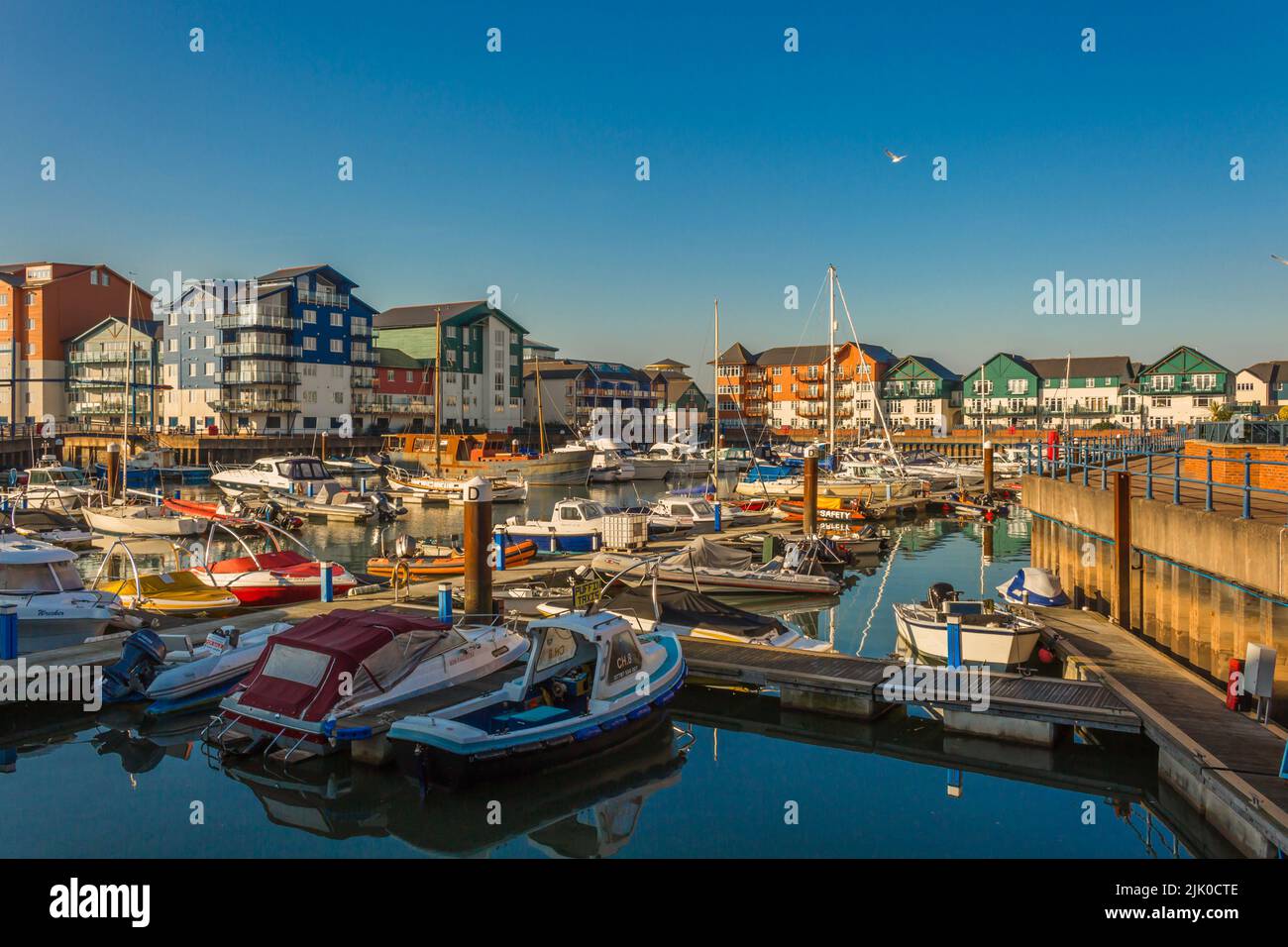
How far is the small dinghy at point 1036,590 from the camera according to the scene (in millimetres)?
24000

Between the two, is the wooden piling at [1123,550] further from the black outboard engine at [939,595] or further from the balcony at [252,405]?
the balcony at [252,405]

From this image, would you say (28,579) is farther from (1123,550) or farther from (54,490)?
(54,490)

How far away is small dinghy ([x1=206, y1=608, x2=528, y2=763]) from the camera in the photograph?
48.1 feet

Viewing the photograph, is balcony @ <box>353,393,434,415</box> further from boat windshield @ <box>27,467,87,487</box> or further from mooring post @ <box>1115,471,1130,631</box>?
mooring post @ <box>1115,471,1130,631</box>

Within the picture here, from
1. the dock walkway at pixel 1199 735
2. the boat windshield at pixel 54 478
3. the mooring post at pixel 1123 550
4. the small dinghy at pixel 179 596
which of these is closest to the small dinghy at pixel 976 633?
the dock walkway at pixel 1199 735

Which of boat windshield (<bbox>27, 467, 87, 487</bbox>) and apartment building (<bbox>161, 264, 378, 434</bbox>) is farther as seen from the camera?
apartment building (<bbox>161, 264, 378, 434</bbox>)

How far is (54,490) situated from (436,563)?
32646 millimetres

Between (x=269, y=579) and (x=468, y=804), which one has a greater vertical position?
(x=269, y=579)

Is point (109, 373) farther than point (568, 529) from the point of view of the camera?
Yes

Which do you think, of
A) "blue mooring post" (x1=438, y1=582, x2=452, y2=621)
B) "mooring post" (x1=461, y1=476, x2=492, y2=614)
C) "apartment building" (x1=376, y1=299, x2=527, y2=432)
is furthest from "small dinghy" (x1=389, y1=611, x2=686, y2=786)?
"apartment building" (x1=376, y1=299, x2=527, y2=432)

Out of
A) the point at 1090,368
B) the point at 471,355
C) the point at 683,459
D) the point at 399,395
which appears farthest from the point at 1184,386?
the point at 399,395

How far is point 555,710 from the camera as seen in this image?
15164mm

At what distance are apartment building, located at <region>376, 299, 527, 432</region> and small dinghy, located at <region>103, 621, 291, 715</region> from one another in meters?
95.9
